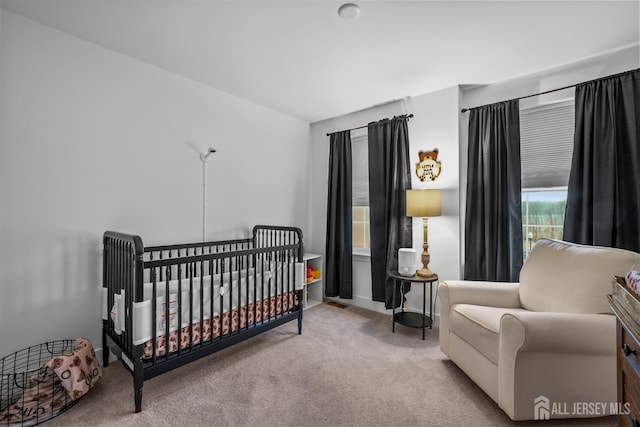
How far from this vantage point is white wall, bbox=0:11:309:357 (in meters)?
1.82

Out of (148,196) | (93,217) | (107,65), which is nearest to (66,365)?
(93,217)

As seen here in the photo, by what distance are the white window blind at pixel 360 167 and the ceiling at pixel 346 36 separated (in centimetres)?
84

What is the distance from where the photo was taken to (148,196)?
2420mm

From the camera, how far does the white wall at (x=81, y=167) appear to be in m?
1.82

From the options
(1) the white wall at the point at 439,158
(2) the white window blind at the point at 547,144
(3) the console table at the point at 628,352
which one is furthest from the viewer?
(1) the white wall at the point at 439,158

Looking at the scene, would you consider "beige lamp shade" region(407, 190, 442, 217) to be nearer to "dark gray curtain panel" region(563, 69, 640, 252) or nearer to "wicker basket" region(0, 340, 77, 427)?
"dark gray curtain panel" region(563, 69, 640, 252)

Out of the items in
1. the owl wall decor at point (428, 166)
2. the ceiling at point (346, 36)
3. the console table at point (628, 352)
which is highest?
the ceiling at point (346, 36)

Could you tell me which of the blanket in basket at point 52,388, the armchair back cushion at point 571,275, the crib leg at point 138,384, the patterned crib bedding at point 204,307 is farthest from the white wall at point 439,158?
the blanket in basket at point 52,388

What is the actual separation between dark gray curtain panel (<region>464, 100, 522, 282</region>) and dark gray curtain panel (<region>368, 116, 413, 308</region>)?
0.61m

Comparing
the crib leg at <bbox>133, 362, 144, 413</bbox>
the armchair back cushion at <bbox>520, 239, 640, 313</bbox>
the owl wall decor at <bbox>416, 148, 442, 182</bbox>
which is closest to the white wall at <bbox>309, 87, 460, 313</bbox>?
the owl wall decor at <bbox>416, 148, 442, 182</bbox>

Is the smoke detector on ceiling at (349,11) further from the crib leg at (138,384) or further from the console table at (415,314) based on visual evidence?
the crib leg at (138,384)

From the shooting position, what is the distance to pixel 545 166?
8.21 ft

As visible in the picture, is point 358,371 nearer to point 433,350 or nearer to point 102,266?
point 433,350

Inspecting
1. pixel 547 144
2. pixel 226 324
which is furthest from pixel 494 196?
pixel 226 324
